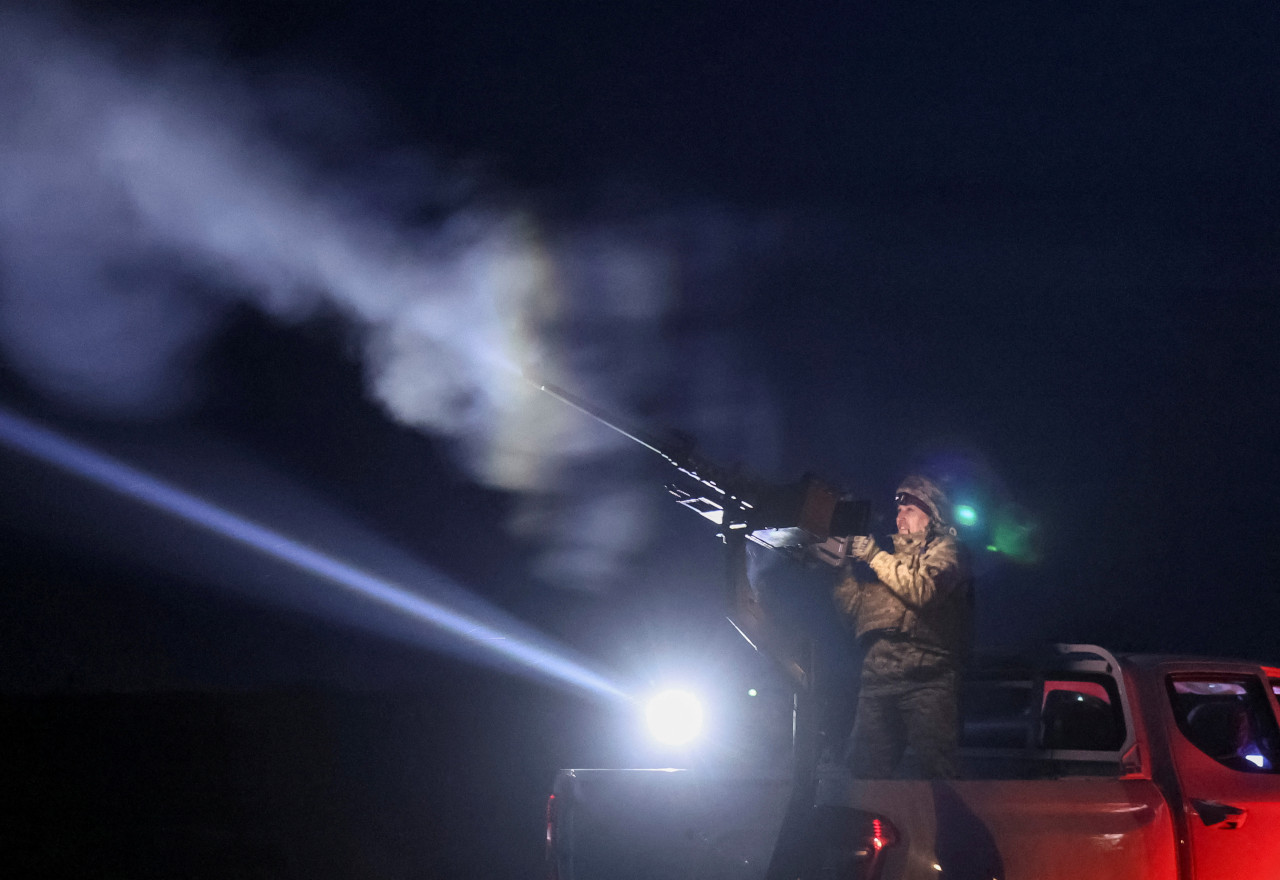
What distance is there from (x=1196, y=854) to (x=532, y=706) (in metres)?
20.0

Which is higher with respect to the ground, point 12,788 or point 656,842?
point 656,842

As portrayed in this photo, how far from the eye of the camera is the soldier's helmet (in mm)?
5145

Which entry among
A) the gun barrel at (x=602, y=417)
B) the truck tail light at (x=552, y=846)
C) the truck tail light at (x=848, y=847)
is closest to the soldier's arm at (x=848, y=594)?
the gun barrel at (x=602, y=417)

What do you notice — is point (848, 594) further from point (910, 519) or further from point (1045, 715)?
point (1045, 715)

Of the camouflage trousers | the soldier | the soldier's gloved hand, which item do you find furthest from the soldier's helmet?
the camouflage trousers

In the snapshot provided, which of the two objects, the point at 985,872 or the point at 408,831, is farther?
the point at 408,831

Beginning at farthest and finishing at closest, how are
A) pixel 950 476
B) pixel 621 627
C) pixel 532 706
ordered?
pixel 532 706
pixel 621 627
pixel 950 476

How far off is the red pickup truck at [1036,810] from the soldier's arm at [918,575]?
0.58 meters

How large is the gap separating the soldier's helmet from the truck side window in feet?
4.17

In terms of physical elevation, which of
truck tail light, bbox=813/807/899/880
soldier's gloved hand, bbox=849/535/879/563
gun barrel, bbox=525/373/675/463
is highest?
gun barrel, bbox=525/373/675/463

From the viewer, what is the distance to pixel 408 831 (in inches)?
386

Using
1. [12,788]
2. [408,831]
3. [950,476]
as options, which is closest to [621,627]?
[408,831]

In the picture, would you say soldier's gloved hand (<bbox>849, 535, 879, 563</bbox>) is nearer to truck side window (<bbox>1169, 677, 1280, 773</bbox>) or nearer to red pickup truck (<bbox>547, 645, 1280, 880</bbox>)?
red pickup truck (<bbox>547, 645, 1280, 880</bbox>)

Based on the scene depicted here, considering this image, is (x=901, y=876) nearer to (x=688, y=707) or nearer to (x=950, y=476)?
→ (x=688, y=707)
